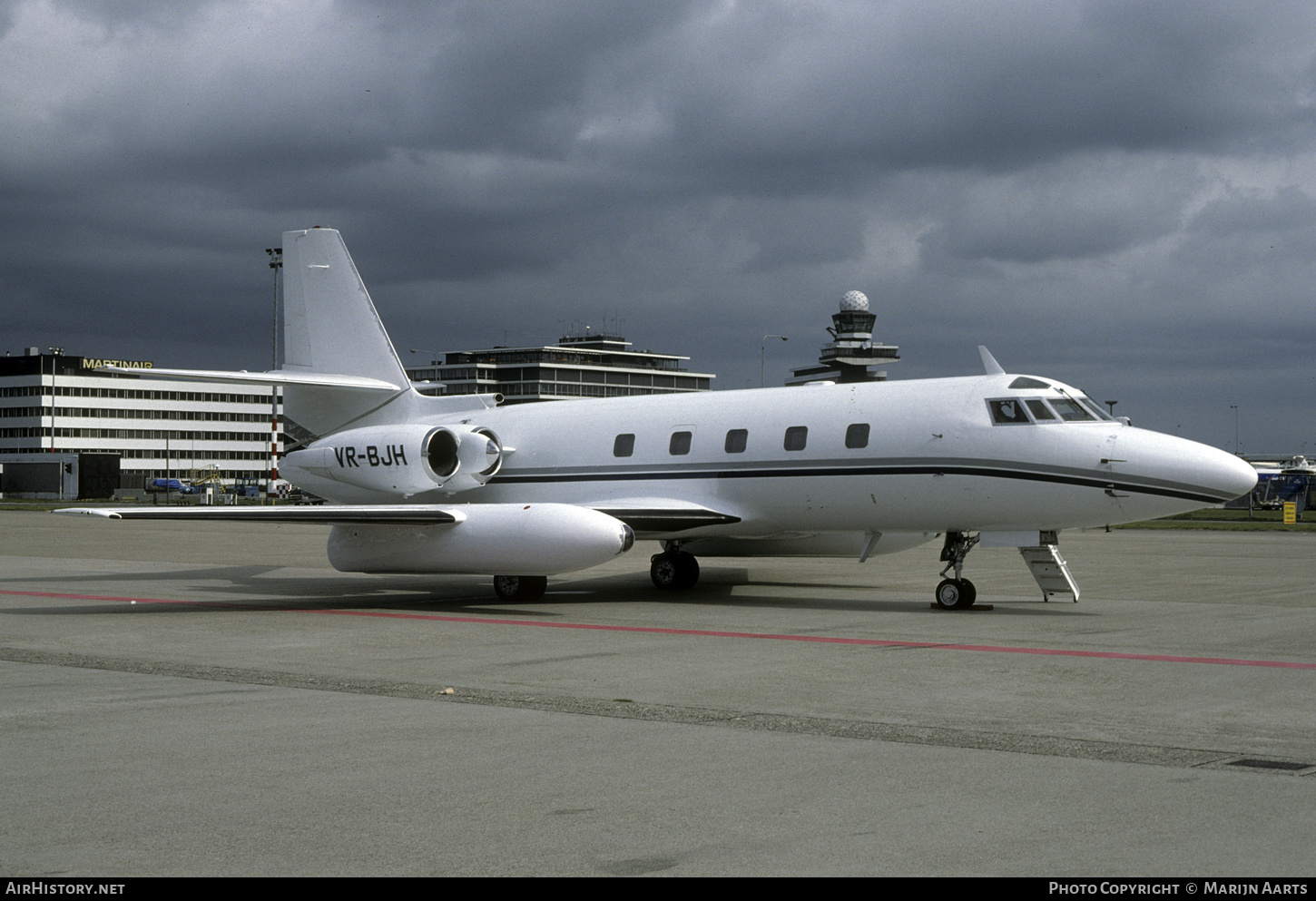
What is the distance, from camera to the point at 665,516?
20.4m

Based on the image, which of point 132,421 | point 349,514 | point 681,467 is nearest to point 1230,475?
point 681,467

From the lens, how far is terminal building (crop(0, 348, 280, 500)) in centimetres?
14350

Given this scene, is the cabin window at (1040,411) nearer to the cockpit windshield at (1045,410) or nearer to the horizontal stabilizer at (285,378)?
the cockpit windshield at (1045,410)

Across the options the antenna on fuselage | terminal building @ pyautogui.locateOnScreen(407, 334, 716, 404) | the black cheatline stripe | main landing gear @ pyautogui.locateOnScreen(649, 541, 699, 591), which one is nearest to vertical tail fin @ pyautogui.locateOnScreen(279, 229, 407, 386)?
the black cheatline stripe

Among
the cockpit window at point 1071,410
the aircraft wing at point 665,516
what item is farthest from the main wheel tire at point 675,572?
the cockpit window at point 1071,410

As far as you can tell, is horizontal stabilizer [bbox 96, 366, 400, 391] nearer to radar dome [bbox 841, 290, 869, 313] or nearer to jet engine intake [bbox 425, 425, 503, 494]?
jet engine intake [bbox 425, 425, 503, 494]

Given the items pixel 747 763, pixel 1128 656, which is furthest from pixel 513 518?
pixel 747 763

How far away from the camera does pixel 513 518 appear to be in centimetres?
1894

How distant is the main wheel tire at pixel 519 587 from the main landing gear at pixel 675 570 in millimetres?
2780

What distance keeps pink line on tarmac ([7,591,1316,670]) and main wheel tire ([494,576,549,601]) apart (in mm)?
2377

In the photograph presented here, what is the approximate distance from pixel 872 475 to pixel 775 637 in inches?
190

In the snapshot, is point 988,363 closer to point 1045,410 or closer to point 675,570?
point 1045,410

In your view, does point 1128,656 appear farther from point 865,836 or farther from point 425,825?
point 425,825
